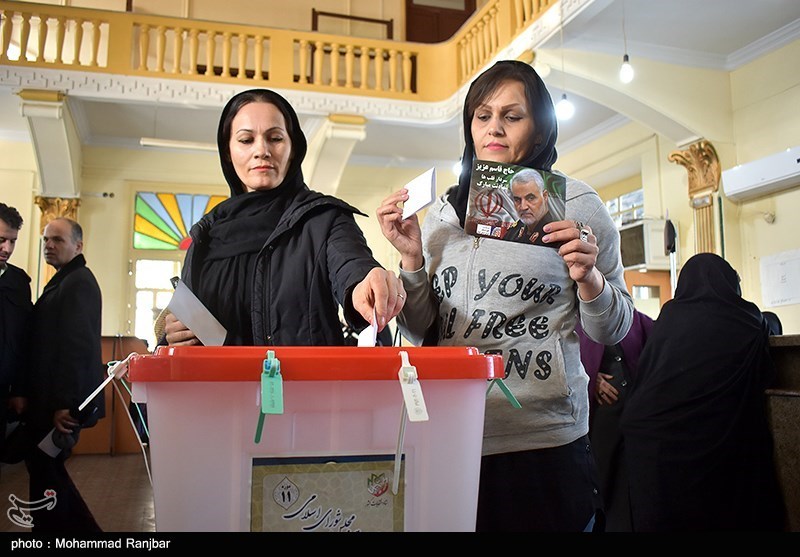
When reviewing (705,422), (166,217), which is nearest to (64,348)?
(705,422)

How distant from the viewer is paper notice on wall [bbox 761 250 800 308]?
5238 millimetres

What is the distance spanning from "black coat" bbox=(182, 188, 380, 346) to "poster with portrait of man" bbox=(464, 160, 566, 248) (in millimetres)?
231

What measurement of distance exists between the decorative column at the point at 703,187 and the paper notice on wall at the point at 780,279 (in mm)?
451

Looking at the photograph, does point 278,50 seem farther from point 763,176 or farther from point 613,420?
point 613,420

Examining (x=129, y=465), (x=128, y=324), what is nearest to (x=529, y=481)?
(x=129, y=465)

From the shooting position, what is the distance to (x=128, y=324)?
811 cm

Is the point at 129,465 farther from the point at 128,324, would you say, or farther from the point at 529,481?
Answer: the point at 529,481

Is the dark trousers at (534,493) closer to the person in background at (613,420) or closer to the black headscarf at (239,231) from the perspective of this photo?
the black headscarf at (239,231)

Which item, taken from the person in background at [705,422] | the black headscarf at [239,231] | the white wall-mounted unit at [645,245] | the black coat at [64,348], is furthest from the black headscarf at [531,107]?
the white wall-mounted unit at [645,245]

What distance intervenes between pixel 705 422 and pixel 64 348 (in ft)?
7.44

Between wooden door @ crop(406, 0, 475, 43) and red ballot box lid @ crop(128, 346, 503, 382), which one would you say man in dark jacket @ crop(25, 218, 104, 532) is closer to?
red ballot box lid @ crop(128, 346, 503, 382)

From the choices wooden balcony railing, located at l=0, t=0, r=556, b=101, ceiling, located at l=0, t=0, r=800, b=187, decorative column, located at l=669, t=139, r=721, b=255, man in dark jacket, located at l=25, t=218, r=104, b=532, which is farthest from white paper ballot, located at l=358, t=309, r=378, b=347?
wooden balcony railing, located at l=0, t=0, r=556, b=101

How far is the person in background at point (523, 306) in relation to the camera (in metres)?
0.92

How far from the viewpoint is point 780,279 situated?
17.6ft
